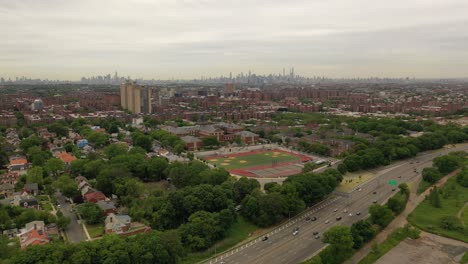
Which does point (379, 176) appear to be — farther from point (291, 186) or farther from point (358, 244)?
point (358, 244)

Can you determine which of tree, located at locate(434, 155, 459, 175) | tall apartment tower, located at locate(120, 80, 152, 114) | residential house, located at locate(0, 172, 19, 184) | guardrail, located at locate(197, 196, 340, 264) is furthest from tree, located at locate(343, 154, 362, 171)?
tall apartment tower, located at locate(120, 80, 152, 114)

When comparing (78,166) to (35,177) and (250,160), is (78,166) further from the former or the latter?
(250,160)

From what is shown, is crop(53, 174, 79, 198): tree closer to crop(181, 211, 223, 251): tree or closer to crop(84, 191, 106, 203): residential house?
crop(84, 191, 106, 203): residential house

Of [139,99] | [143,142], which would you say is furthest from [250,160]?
[139,99]

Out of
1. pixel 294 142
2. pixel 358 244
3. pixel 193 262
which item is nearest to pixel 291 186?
pixel 358 244

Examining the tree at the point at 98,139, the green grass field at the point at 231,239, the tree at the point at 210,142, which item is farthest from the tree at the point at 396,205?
the tree at the point at 98,139

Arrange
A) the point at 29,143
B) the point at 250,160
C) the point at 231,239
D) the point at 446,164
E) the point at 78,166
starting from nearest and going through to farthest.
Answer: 1. the point at 231,239
2. the point at 78,166
3. the point at 446,164
4. the point at 250,160
5. the point at 29,143
